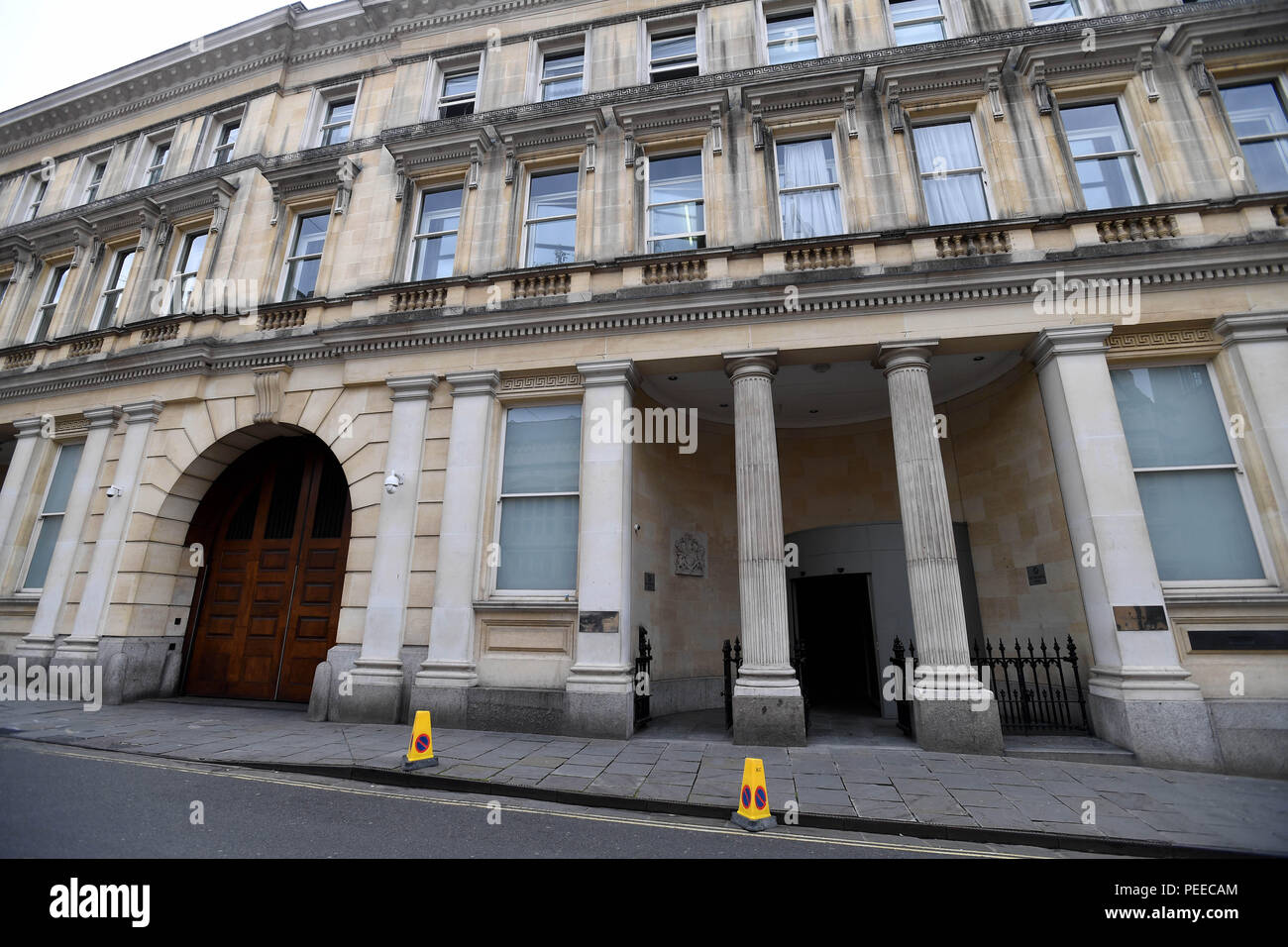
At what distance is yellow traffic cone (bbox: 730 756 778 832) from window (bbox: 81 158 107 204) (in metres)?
23.3

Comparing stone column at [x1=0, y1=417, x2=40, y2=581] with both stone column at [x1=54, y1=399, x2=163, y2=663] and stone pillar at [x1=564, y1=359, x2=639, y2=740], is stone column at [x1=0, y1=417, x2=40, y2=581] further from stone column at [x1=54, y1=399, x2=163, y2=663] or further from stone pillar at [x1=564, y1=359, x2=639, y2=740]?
stone pillar at [x1=564, y1=359, x2=639, y2=740]

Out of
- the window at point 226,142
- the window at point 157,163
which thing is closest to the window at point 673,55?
the window at point 226,142

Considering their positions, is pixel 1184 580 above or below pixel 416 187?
below

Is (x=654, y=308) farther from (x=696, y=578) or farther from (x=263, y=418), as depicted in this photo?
(x=263, y=418)

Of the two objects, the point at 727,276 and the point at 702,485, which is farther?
the point at 702,485

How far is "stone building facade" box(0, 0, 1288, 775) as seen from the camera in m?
8.10

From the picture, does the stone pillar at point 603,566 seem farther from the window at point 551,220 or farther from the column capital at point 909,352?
the column capital at point 909,352

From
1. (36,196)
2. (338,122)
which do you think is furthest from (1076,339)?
(36,196)

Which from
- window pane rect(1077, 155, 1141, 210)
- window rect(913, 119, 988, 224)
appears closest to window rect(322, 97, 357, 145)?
window rect(913, 119, 988, 224)
